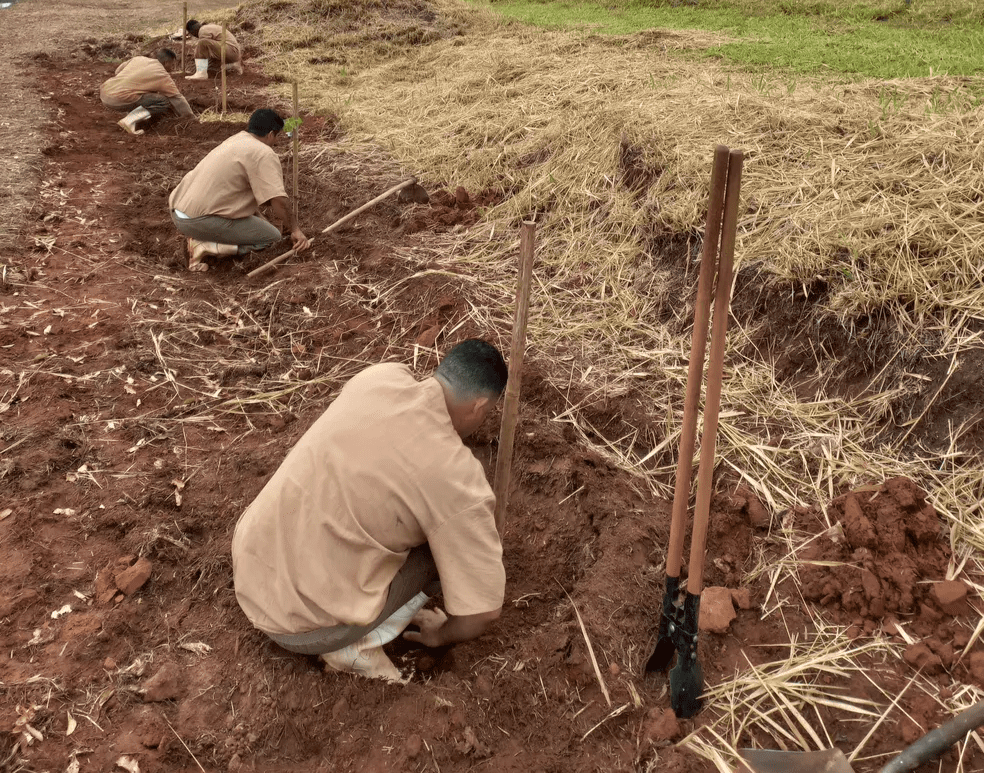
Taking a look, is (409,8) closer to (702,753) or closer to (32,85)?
(32,85)

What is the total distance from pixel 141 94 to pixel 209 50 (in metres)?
2.91

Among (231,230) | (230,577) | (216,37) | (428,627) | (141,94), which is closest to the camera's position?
(428,627)

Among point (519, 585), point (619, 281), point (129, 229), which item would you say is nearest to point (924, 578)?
point (519, 585)

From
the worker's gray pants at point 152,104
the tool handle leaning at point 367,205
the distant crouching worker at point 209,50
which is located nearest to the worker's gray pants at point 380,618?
the tool handle leaning at point 367,205

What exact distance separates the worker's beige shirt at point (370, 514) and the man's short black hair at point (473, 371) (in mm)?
57

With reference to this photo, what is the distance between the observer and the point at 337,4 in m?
13.8

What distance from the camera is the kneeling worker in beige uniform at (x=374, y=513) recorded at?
2.16m

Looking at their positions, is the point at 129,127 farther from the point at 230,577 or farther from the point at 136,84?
the point at 230,577

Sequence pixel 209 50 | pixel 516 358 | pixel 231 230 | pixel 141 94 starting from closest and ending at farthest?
1. pixel 516 358
2. pixel 231 230
3. pixel 141 94
4. pixel 209 50

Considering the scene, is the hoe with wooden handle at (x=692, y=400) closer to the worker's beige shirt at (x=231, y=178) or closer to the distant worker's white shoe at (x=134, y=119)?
the worker's beige shirt at (x=231, y=178)

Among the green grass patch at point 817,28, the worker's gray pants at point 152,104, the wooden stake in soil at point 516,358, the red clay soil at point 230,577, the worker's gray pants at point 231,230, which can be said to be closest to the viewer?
the red clay soil at point 230,577

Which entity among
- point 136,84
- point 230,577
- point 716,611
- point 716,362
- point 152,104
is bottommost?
point 230,577

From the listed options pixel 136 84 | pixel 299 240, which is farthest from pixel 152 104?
pixel 299 240

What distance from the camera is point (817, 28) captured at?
1035cm
